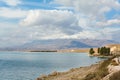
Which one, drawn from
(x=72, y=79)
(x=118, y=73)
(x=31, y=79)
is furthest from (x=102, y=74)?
(x=31, y=79)

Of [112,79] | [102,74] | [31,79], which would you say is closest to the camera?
[112,79]

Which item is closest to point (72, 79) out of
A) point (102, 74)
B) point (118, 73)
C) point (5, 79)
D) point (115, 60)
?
point (115, 60)

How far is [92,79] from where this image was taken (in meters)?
39.5

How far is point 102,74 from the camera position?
128ft

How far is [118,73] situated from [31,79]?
4415cm

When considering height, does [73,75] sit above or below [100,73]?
below

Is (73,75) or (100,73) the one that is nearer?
(100,73)

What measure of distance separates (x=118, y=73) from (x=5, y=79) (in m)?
48.9

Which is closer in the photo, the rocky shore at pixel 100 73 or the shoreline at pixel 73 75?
the rocky shore at pixel 100 73

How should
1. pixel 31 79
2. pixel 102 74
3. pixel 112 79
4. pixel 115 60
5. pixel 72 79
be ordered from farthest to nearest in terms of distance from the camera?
pixel 31 79
pixel 72 79
pixel 115 60
pixel 102 74
pixel 112 79

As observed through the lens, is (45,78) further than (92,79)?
Yes

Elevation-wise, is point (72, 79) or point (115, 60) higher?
→ point (115, 60)

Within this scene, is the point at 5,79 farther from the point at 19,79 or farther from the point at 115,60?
the point at 115,60

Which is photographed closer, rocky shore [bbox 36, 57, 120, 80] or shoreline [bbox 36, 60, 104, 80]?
rocky shore [bbox 36, 57, 120, 80]
